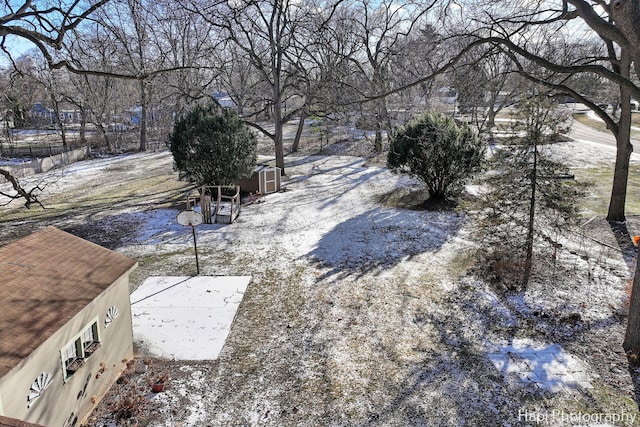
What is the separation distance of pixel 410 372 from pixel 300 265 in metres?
4.97

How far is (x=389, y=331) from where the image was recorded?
7.96 m

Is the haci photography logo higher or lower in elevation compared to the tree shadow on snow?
lower

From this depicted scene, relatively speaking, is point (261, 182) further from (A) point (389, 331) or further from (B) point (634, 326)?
(B) point (634, 326)

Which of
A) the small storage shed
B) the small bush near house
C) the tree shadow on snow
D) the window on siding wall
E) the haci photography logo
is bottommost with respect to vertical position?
the haci photography logo

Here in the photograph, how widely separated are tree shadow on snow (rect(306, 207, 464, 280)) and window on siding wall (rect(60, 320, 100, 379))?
545 cm

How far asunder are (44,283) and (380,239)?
9.22 metres

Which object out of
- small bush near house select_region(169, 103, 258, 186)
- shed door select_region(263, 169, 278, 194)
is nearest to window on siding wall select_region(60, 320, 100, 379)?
small bush near house select_region(169, 103, 258, 186)

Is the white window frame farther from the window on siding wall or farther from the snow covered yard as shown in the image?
the snow covered yard

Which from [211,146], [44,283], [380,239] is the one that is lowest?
[380,239]

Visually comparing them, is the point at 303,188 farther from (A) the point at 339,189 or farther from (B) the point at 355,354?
(B) the point at 355,354

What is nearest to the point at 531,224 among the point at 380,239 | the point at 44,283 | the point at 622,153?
the point at 380,239

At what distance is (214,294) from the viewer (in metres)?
9.53

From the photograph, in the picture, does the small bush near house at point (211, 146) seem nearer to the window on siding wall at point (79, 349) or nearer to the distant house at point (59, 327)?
the distant house at point (59, 327)

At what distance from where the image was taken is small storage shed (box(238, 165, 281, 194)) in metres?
18.4
